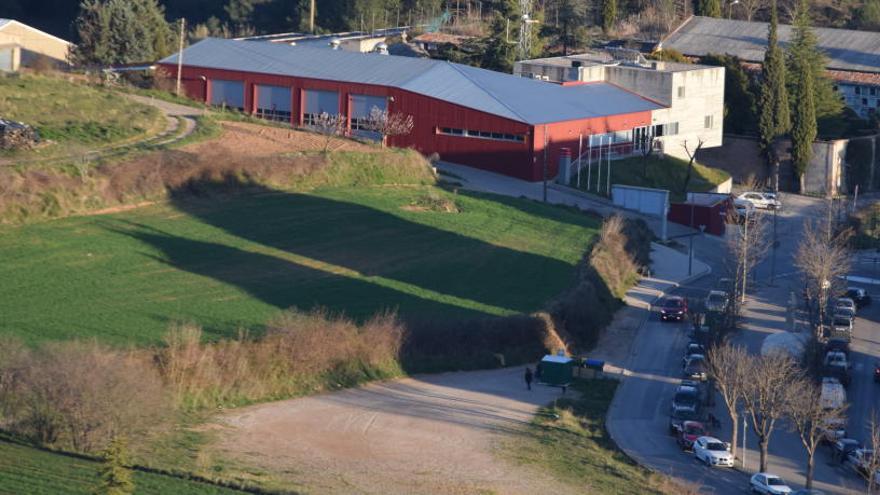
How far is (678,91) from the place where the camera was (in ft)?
276

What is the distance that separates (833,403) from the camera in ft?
145

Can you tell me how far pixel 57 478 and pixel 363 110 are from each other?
1924 inches

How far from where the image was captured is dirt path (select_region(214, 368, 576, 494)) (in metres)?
35.6

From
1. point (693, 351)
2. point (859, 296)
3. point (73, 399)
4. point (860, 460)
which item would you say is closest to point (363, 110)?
point (859, 296)

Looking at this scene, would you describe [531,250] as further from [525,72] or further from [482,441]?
[525,72]

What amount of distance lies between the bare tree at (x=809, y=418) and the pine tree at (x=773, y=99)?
146ft

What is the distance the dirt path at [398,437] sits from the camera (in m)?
35.6

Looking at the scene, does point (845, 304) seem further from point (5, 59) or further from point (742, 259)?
point (5, 59)

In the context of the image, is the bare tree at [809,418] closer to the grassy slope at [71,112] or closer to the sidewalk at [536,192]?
the sidewalk at [536,192]

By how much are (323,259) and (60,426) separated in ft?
64.4

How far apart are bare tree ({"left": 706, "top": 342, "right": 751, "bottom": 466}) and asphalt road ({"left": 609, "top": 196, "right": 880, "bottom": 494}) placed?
106 cm

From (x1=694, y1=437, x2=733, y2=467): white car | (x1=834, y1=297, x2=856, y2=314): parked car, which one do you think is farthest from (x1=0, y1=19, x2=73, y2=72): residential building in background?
(x1=694, y1=437, x2=733, y2=467): white car

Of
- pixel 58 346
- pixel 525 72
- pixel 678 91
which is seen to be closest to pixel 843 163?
pixel 678 91

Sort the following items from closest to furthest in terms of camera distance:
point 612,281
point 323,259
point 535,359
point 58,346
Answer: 1. point 58,346
2. point 535,359
3. point 323,259
4. point 612,281
